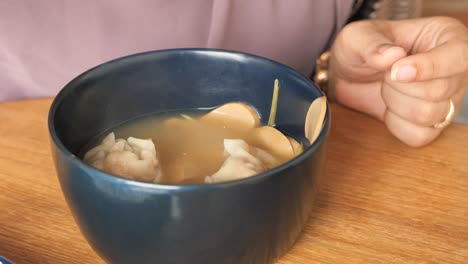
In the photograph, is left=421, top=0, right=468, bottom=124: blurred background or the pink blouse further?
left=421, top=0, right=468, bottom=124: blurred background

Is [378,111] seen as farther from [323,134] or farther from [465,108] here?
[465,108]

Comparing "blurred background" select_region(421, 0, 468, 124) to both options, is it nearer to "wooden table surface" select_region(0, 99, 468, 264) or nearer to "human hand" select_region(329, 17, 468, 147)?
"human hand" select_region(329, 17, 468, 147)

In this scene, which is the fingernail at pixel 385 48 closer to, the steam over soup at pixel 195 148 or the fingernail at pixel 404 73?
the fingernail at pixel 404 73

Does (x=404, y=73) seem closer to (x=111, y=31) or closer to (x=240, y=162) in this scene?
(x=240, y=162)

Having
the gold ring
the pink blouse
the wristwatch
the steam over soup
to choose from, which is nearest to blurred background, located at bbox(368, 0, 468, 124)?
the wristwatch

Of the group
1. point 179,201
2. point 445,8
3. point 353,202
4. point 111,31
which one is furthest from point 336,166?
point 445,8

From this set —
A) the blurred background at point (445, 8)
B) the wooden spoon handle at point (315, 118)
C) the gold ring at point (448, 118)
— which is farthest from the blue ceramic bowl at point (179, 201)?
the blurred background at point (445, 8)

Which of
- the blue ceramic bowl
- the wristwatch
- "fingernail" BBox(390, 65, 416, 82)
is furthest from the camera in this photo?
the wristwatch

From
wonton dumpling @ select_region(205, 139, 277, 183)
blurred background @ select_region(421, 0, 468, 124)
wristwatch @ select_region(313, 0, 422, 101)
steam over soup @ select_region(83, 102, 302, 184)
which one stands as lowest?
blurred background @ select_region(421, 0, 468, 124)

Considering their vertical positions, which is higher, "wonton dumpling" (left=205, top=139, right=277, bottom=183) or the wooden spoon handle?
the wooden spoon handle
